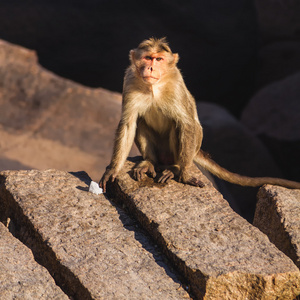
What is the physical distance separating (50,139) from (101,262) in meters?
5.75

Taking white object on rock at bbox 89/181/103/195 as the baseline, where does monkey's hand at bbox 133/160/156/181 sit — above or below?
above

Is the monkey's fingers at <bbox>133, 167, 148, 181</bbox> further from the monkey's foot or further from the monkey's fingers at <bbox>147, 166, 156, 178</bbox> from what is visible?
the monkey's foot

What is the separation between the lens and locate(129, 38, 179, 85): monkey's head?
16.6 feet

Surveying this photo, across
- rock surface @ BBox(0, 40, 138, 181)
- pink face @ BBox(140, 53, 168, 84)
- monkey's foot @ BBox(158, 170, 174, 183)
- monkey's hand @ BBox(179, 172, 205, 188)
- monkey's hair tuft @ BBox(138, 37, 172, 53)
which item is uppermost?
monkey's hair tuft @ BBox(138, 37, 172, 53)

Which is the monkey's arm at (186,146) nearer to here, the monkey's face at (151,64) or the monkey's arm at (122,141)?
the monkey's arm at (122,141)

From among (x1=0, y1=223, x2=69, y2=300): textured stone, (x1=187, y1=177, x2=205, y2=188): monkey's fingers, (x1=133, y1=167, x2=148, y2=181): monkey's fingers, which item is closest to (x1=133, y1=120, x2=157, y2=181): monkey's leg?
(x1=133, y1=167, x2=148, y2=181): monkey's fingers

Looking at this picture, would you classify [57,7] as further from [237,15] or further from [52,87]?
[237,15]

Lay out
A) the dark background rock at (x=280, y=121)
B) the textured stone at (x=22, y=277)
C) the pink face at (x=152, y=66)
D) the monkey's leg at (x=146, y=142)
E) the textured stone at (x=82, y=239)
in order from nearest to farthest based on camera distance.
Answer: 1. the textured stone at (x=22, y=277)
2. the textured stone at (x=82, y=239)
3. the pink face at (x=152, y=66)
4. the monkey's leg at (x=146, y=142)
5. the dark background rock at (x=280, y=121)

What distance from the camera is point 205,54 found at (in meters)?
12.2

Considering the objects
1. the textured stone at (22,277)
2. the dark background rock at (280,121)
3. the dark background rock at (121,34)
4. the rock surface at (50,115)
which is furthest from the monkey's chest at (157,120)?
the dark background rock at (121,34)

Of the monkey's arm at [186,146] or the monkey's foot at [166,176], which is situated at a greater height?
the monkey's arm at [186,146]

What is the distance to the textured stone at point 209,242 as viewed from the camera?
4.02 metres

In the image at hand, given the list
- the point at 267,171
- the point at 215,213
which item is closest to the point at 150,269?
the point at 215,213

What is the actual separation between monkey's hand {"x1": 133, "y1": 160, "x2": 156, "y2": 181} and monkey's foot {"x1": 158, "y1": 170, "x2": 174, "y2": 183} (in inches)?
4.0
